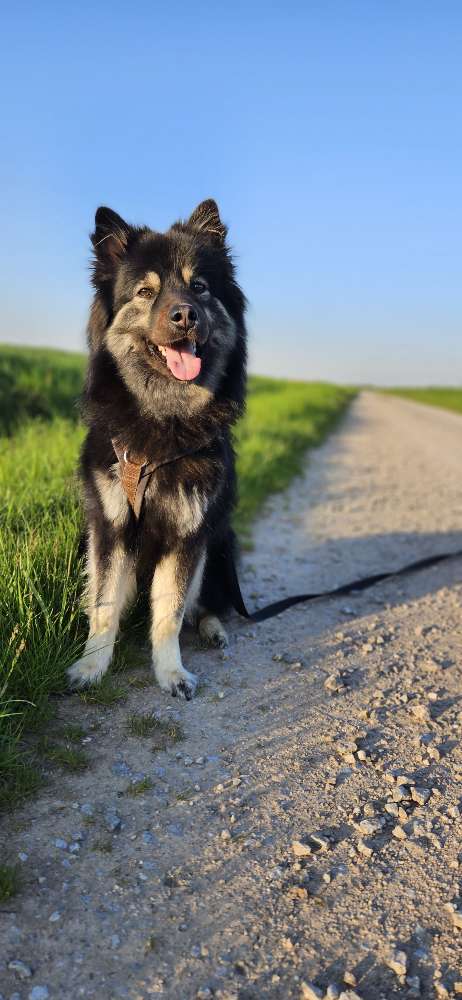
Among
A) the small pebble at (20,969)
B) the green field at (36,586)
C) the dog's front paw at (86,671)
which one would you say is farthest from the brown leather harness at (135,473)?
the small pebble at (20,969)

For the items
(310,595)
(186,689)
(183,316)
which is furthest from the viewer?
(310,595)

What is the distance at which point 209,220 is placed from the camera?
3701 millimetres

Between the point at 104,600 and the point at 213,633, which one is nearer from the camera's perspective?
the point at 104,600

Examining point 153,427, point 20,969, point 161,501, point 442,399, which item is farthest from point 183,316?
point 442,399

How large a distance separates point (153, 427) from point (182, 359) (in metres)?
0.36

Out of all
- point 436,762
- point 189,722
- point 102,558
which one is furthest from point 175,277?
point 436,762

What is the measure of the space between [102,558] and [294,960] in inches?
75.3

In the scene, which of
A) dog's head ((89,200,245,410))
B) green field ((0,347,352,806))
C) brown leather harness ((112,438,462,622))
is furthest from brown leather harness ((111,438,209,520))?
green field ((0,347,352,806))

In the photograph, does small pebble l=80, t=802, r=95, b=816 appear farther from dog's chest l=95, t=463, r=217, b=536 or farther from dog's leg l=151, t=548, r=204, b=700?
dog's chest l=95, t=463, r=217, b=536

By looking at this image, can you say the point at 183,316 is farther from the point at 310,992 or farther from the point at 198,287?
the point at 310,992

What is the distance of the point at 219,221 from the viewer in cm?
371

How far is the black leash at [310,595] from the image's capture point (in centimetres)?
400

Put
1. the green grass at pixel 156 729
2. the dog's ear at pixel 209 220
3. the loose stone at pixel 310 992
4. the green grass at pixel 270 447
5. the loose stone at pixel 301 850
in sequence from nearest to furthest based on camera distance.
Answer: the loose stone at pixel 310 992
the loose stone at pixel 301 850
the green grass at pixel 156 729
the dog's ear at pixel 209 220
the green grass at pixel 270 447

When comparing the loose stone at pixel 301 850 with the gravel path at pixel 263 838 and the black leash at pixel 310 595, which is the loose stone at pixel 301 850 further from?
the black leash at pixel 310 595
